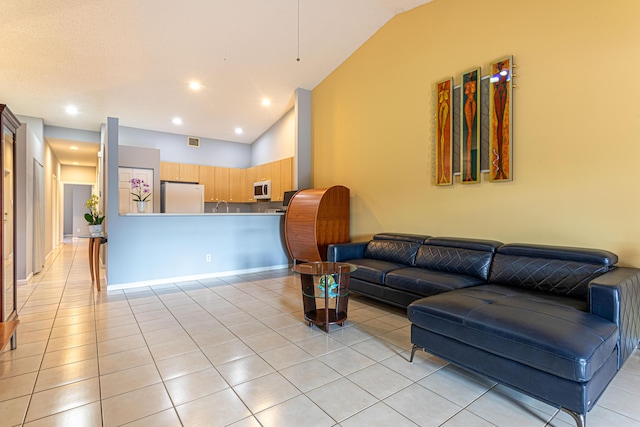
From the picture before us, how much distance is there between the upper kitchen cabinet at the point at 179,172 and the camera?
22.7 feet

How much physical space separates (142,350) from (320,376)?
1451 mm

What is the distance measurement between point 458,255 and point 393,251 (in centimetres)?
82

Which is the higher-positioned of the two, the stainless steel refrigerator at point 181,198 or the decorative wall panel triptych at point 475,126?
the decorative wall panel triptych at point 475,126

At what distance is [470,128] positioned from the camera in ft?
11.5

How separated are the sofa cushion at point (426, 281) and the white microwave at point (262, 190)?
4182 millimetres

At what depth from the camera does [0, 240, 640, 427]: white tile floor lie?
1655mm

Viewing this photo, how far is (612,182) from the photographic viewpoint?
2586 millimetres

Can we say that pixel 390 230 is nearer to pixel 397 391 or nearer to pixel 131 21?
pixel 397 391

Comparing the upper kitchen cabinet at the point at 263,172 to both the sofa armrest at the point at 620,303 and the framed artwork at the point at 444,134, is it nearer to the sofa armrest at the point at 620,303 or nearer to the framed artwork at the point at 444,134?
the framed artwork at the point at 444,134

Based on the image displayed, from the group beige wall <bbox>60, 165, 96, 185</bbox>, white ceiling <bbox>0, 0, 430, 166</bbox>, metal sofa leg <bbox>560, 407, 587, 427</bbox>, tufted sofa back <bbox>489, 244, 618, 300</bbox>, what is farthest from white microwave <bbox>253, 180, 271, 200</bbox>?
beige wall <bbox>60, 165, 96, 185</bbox>

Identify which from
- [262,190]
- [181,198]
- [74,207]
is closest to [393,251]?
[262,190]

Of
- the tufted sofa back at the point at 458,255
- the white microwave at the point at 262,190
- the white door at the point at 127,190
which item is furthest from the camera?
the white microwave at the point at 262,190

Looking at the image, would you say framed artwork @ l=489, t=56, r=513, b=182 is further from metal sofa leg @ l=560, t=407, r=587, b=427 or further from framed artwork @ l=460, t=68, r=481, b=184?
metal sofa leg @ l=560, t=407, r=587, b=427

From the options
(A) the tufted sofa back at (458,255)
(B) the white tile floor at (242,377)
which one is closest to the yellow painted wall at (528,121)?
(A) the tufted sofa back at (458,255)
